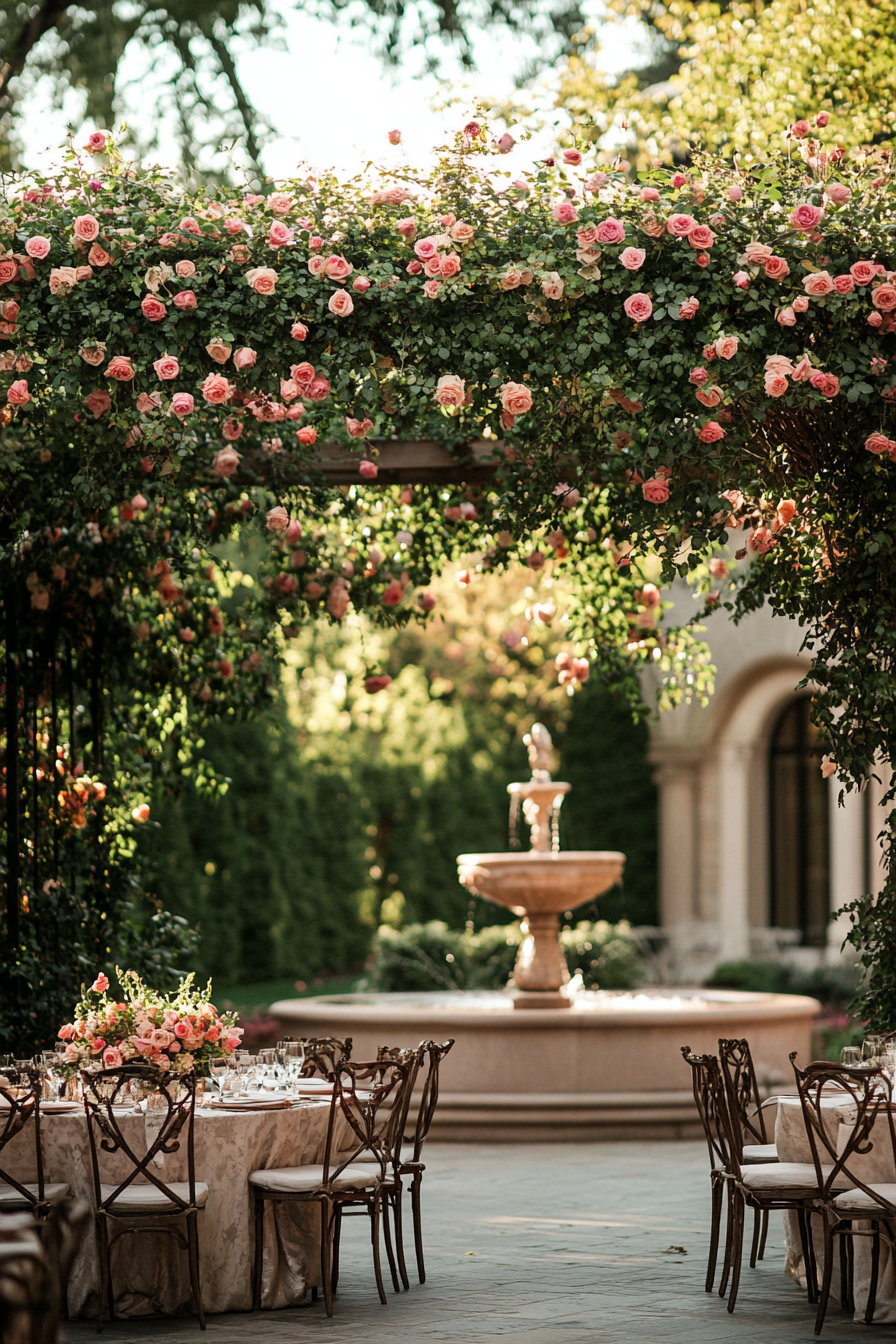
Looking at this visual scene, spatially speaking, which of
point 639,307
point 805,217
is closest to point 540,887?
point 639,307

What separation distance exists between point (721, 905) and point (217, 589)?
11.1 m

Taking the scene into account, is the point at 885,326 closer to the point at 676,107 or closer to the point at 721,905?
the point at 676,107

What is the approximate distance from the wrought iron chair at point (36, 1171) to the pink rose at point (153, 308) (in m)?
2.92

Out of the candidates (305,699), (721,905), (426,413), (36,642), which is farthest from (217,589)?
(305,699)

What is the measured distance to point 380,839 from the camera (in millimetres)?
22016

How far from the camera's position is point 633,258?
6637 millimetres

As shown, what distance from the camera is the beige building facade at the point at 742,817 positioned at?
62.7 ft

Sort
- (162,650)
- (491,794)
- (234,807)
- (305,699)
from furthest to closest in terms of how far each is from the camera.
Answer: (305,699) < (491,794) < (234,807) < (162,650)

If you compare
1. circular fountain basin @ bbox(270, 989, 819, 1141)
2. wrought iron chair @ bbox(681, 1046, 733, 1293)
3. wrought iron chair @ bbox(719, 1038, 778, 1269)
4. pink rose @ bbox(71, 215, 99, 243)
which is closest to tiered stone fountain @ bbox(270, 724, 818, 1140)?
circular fountain basin @ bbox(270, 989, 819, 1141)

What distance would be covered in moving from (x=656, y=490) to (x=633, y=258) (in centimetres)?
89

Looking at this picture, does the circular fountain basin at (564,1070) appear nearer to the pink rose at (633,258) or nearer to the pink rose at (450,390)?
the pink rose at (450,390)

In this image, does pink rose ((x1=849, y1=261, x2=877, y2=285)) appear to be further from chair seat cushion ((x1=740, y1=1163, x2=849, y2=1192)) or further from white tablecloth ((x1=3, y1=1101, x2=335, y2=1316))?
white tablecloth ((x1=3, y1=1101, x2=335, y2=1316))

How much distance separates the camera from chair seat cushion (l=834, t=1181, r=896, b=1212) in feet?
20.3

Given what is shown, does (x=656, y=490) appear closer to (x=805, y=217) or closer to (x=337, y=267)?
(x=805, y=217)
